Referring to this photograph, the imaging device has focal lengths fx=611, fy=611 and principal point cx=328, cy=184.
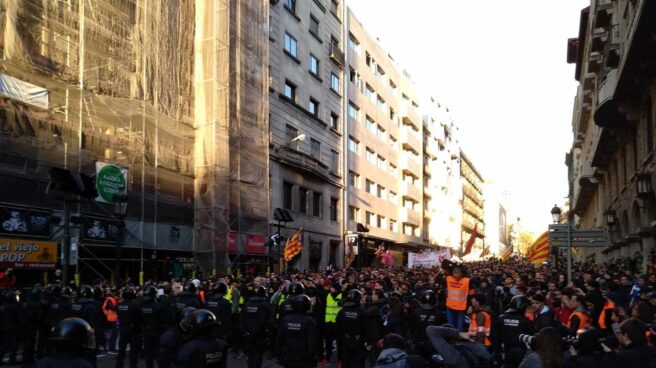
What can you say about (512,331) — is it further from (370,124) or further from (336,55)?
(370,124)

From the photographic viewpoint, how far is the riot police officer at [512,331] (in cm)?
882

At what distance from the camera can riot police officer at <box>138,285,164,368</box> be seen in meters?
11.2

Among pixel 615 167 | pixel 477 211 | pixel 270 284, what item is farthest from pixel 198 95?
pixel 477 211

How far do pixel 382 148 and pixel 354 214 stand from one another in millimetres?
9696

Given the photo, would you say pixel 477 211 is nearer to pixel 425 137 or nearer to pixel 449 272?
pixel 425 137

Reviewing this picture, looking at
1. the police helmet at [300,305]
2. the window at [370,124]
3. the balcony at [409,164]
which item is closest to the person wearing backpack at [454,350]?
the police helmet at [300,305]

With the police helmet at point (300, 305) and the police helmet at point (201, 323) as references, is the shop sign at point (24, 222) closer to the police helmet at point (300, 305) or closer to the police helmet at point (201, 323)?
the police helmet at point (300, 305)

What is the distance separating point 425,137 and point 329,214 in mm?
32512

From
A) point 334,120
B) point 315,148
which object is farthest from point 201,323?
point 334,120

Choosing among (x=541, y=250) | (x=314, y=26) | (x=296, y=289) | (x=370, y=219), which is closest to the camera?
(x=296, y=289)

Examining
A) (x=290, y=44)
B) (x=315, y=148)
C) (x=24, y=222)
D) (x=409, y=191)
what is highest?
(x=290, y=44)

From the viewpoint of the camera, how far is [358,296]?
11.0m

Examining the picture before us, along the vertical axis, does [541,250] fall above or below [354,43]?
below

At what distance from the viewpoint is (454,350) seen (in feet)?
18.7
